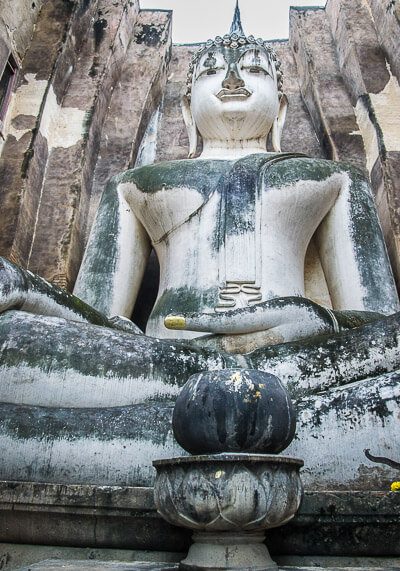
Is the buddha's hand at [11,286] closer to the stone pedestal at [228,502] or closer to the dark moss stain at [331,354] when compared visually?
the dark moss stain at [331,354]

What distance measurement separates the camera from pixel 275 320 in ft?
8.55

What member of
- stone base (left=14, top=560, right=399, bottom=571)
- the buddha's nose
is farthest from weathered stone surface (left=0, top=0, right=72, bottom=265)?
stone base (left=14, top=560, right=399, bottom=571)

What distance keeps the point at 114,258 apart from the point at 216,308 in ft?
2.57

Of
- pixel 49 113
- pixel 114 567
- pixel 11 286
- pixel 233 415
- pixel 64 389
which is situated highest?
pixel 49 113

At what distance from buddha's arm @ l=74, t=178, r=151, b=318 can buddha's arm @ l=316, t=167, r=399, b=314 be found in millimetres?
1171

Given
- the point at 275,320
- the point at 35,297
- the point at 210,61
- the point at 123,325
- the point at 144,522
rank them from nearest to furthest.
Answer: the point at 144,522
the point at 35,297
the point at 275,320
the point at 123,325
the point at 210,61

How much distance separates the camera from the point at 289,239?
352cm

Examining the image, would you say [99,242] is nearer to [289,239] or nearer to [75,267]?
[75,267]

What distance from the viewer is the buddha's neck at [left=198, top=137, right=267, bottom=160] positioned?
4.08 m

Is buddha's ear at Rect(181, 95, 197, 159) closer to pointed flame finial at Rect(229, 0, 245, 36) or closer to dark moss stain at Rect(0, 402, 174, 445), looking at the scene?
pointed flame finial at Rect(229, 0, 245, 36)

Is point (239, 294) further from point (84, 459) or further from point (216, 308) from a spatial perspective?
point (84, 459)

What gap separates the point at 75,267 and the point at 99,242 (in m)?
0.66

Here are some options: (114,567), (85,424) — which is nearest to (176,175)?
(85,424)

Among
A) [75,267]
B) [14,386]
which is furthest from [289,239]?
[14,386]
